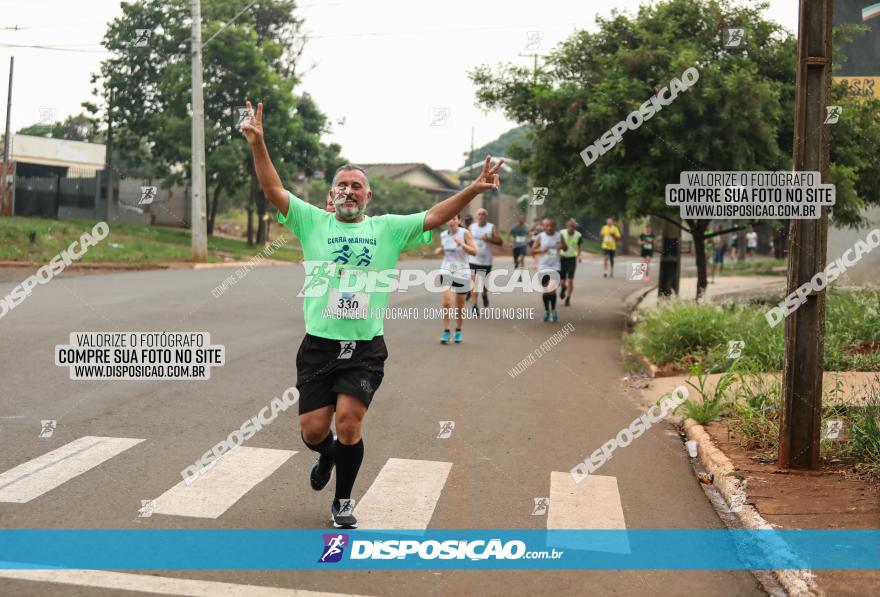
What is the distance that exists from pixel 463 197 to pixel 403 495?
201 cm

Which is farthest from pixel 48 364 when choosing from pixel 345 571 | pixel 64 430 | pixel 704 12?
pixel 704 12

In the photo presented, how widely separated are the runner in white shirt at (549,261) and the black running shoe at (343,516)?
39.1 ft

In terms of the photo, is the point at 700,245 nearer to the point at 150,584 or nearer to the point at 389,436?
the point at 389,436

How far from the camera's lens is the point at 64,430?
7.88m

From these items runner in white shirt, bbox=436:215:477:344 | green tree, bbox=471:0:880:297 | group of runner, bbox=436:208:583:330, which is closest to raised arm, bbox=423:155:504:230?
group of runner, bbox=436:208:583:330

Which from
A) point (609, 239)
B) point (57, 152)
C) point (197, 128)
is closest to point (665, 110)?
point (609, 239)

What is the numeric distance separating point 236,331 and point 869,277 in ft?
49.3

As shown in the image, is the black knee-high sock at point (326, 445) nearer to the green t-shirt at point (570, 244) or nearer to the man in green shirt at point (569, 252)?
the man in green shirt at point (569, 252)

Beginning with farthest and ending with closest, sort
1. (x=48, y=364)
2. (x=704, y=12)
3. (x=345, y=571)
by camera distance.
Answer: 1. (x=704, y=12)
2. (x=48, y=364)
3. (x=345, y=571)

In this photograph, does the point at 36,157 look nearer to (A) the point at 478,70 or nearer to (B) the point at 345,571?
(A) the point at 478,70

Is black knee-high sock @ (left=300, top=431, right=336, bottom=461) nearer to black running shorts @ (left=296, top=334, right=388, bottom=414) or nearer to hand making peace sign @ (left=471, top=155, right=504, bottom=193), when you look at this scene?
black running shorts @ (left=296, top=334, right=388, bottom=414)

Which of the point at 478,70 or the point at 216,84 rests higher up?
the point at 216,84

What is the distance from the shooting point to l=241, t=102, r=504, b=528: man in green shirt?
18.7 ft

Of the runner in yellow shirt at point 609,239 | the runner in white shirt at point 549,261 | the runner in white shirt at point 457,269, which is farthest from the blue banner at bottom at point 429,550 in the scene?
the runner in yellow shirt at point 609,239
